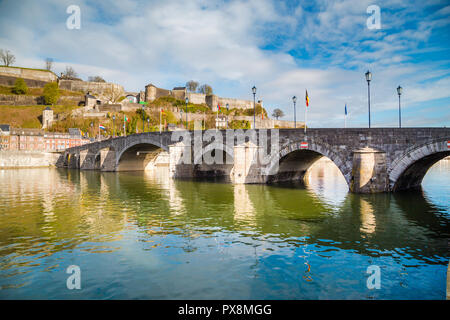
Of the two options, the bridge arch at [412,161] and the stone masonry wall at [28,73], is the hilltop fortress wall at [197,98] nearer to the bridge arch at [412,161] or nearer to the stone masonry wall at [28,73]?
the stone masonry wall at [28,73]

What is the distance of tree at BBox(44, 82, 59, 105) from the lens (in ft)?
294

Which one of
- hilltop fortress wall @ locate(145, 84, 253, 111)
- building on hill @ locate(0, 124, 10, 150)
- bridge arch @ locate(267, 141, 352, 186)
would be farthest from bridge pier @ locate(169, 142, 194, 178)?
hilltop fortress wall @ locate(145, 84, 253, 111)

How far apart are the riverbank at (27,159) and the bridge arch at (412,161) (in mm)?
62233

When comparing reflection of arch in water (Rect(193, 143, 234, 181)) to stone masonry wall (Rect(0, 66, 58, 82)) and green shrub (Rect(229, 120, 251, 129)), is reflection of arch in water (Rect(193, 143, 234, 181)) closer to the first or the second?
green shrub (Rect(229, 120, 251, 129))

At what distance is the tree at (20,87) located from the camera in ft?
300

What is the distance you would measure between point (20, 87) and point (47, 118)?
19.8m

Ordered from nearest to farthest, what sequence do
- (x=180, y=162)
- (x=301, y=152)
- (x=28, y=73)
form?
(x=301, y=152)
(x=180, y=162)
(x=28, y=73)

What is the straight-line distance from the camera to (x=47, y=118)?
82062 millimetres

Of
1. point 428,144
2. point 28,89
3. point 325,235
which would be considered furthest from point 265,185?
point 28,89

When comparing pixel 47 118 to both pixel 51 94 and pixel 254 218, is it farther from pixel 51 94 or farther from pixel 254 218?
pixel 254 218

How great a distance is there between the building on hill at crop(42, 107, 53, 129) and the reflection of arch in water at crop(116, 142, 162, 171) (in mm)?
45505

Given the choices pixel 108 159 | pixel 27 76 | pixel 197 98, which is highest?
pixel 27 76

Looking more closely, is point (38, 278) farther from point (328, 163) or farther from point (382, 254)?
point (328, 163)

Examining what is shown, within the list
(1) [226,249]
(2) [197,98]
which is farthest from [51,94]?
(1) [226,249]
